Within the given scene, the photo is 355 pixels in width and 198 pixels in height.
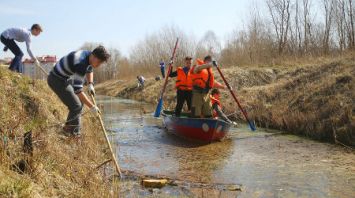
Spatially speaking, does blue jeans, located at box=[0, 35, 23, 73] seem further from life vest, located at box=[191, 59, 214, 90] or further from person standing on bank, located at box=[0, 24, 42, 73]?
life vest, located at box=[191, 59, 214, 90]

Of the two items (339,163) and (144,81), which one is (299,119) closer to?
(339,163)

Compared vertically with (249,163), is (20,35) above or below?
above

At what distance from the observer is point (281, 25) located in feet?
89.2

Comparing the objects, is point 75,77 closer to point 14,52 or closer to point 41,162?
point 41,162

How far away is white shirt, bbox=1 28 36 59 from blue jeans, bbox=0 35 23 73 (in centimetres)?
12

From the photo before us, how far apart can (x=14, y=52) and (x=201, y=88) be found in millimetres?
4449

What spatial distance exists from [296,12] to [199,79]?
18528 millimetres

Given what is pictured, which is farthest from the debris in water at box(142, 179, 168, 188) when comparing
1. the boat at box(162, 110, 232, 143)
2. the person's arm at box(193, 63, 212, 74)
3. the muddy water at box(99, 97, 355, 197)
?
the person's arm at box(193, 63, 212, 74)

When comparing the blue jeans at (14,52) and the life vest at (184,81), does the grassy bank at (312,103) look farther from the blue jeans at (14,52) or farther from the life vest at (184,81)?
the blue jeans at (14,52)

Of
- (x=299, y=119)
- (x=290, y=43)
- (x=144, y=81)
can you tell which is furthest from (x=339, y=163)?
(x=144, y=81)

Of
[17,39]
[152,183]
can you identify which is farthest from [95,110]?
[17,39]

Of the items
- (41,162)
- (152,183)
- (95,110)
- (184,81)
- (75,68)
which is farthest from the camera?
(184,81)

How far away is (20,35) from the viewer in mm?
9102

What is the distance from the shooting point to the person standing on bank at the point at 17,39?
8930 millimetres
